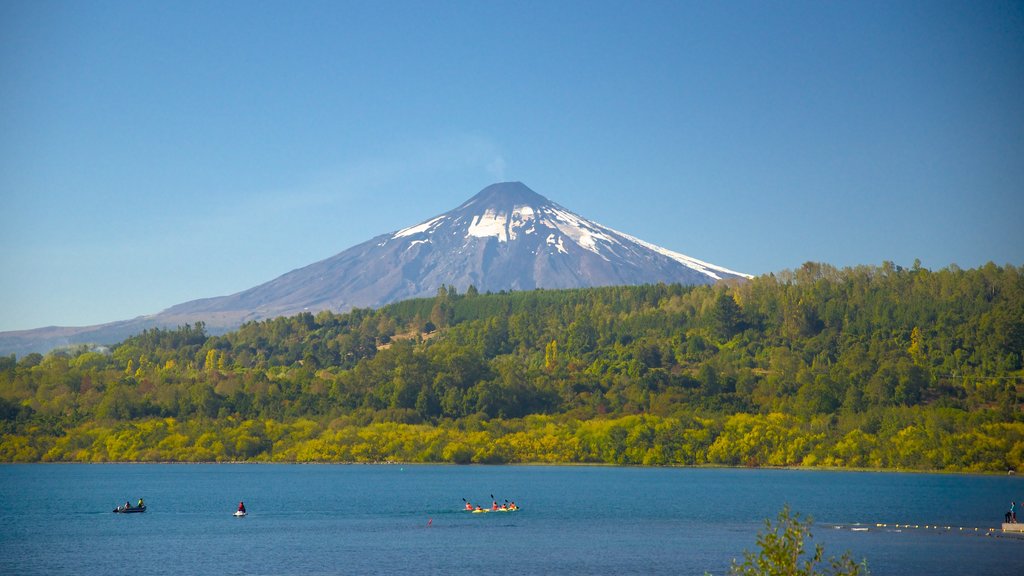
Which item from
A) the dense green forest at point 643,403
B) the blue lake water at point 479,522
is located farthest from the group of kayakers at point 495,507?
the dense green forest at point 643,403

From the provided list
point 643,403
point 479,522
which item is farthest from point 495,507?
point 643,403

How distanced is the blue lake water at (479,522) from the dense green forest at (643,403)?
6.26 m

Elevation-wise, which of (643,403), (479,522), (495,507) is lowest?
(479,522)

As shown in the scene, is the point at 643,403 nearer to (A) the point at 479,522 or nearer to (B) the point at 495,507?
(B) the point at 495,507

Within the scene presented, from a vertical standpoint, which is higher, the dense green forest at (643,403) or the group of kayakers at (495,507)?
the dense green forest at (643,403)

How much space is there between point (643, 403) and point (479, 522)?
72367 mm

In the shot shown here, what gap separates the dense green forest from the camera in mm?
129750

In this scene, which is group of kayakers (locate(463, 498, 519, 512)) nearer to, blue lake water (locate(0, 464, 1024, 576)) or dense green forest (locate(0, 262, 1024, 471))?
blue lake water (locate(0, 464, 1024, 576))

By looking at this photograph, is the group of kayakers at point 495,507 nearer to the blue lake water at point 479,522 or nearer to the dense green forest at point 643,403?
the blue lake water at point 479,522

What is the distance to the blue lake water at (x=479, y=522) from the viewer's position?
2334 inches

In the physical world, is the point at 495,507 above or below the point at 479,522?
above

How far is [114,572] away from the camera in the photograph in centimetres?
5612

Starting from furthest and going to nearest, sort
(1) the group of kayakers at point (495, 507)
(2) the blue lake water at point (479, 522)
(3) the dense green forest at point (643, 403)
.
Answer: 1. (3) the dense green forest at point (643, 403)
2. (1) the group of kayakers at point (495, 507)
3. (2) the blue lake water at point (479, 522)

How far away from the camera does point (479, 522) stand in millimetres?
80562
